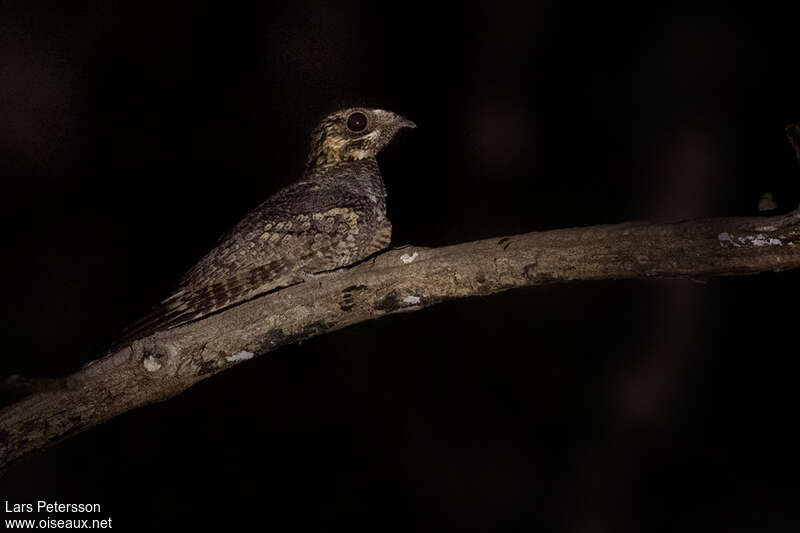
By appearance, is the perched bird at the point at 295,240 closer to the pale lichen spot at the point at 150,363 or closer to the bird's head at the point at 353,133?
the bird's head at the point at 353,133

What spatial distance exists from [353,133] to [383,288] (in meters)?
0.69

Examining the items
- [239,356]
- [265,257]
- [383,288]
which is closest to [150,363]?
[239,356]

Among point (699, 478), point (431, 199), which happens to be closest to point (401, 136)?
point (431, 199)

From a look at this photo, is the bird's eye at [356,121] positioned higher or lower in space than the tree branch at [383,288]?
higher

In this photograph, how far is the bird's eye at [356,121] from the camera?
5.11 ft

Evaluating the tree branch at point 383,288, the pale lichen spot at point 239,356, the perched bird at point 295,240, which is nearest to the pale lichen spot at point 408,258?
the tree branch at point 383,288

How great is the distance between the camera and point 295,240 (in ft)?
4.24

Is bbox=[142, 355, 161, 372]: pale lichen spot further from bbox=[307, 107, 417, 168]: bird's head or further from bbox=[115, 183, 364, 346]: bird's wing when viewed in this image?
bbox=[307, 107, 417, 168]: bird's head

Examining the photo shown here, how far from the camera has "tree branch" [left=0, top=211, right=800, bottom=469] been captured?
916mm

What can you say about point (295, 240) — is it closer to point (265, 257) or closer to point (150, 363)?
point (265, 257)

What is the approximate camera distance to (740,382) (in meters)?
1.90

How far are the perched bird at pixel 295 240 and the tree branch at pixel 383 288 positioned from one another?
0.35 ft

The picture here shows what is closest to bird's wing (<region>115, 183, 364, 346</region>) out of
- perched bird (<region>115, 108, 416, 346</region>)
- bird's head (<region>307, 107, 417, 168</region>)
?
perched bird (<region>115, 108, 416, 346</region>)

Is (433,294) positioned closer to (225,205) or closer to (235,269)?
(235,269)
